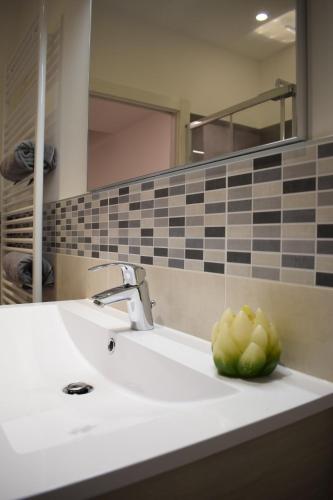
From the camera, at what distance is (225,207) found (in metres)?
0.74

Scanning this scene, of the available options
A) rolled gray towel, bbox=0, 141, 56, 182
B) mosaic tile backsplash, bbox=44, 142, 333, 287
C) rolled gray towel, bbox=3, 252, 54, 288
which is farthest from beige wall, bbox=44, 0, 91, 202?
mosaic tile backsplash, bbox=44, 142, 333, 287

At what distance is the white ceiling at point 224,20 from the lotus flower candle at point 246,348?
0.46 m

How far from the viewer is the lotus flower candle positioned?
549 millimetres

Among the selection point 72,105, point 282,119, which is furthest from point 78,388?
point 72,105

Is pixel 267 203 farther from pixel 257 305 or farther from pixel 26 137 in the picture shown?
pixel 26 137

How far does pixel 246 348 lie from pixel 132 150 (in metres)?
0.71

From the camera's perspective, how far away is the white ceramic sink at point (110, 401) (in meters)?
0.34

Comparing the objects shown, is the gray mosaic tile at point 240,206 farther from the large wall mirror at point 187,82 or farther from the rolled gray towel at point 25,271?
the rolled gray towel at point 25,271

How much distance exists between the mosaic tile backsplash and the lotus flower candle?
0.10 meters

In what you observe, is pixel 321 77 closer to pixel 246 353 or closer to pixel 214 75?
pixel 214 75

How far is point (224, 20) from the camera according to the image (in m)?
0.78

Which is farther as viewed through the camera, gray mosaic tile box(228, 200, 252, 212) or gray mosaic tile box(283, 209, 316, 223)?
gray mosaic tile box(228, 200, 252, 212)

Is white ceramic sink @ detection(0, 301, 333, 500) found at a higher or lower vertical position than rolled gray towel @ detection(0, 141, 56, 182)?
lower

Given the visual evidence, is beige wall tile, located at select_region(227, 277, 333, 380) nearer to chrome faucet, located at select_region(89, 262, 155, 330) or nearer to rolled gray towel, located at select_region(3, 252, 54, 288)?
chrome faucet, located at select_region(89, 262, 155, 330)
